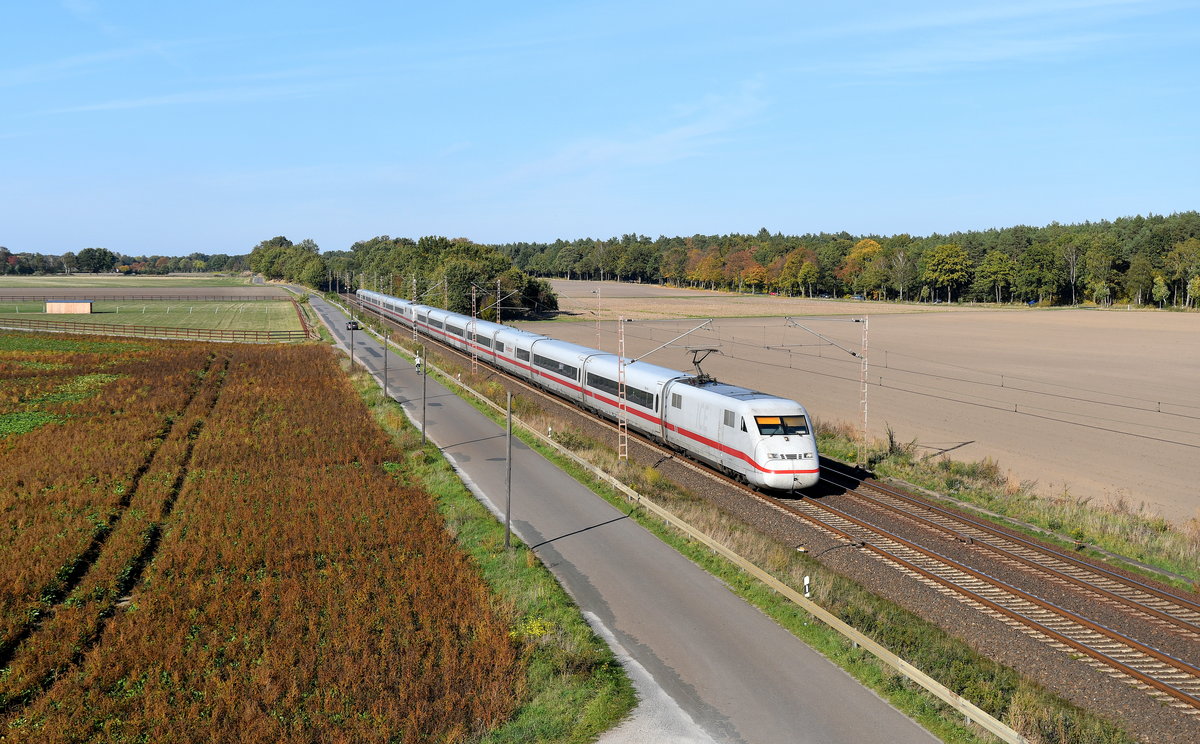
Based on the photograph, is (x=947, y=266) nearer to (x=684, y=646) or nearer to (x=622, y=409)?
(x=622, y=409)

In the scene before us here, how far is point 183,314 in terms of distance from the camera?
5202 inches

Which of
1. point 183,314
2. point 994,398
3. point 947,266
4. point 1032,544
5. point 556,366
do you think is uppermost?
point 947,266

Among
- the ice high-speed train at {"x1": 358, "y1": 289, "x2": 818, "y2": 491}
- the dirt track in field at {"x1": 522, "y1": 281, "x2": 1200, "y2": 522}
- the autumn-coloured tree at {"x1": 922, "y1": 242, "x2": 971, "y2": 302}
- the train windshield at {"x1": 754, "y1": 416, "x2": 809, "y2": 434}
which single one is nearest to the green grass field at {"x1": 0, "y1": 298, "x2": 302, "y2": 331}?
the dirt track in field at {"x1": 522, "y1": 281, "x2": 1200, "y2": 522}

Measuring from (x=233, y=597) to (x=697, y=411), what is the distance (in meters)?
18.2

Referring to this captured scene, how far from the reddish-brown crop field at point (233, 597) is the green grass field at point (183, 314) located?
78726 millimetres

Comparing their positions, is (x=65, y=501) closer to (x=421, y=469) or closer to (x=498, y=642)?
(x=421, y=469)

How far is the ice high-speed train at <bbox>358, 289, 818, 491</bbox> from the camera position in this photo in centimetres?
2758

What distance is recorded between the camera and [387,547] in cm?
2286

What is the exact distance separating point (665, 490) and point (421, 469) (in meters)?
9.90

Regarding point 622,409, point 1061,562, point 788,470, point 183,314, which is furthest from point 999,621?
point 183,314

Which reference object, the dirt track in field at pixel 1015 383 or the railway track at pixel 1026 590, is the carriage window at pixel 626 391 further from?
the dirt track in field at pixel 1015 383

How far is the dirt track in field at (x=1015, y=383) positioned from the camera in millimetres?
36719

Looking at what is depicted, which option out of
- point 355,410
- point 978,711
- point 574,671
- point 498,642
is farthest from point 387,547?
point 355,410

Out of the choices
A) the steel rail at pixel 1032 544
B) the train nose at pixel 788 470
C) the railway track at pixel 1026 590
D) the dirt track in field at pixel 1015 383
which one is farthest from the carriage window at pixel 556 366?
the train nose at pixel 788 470
